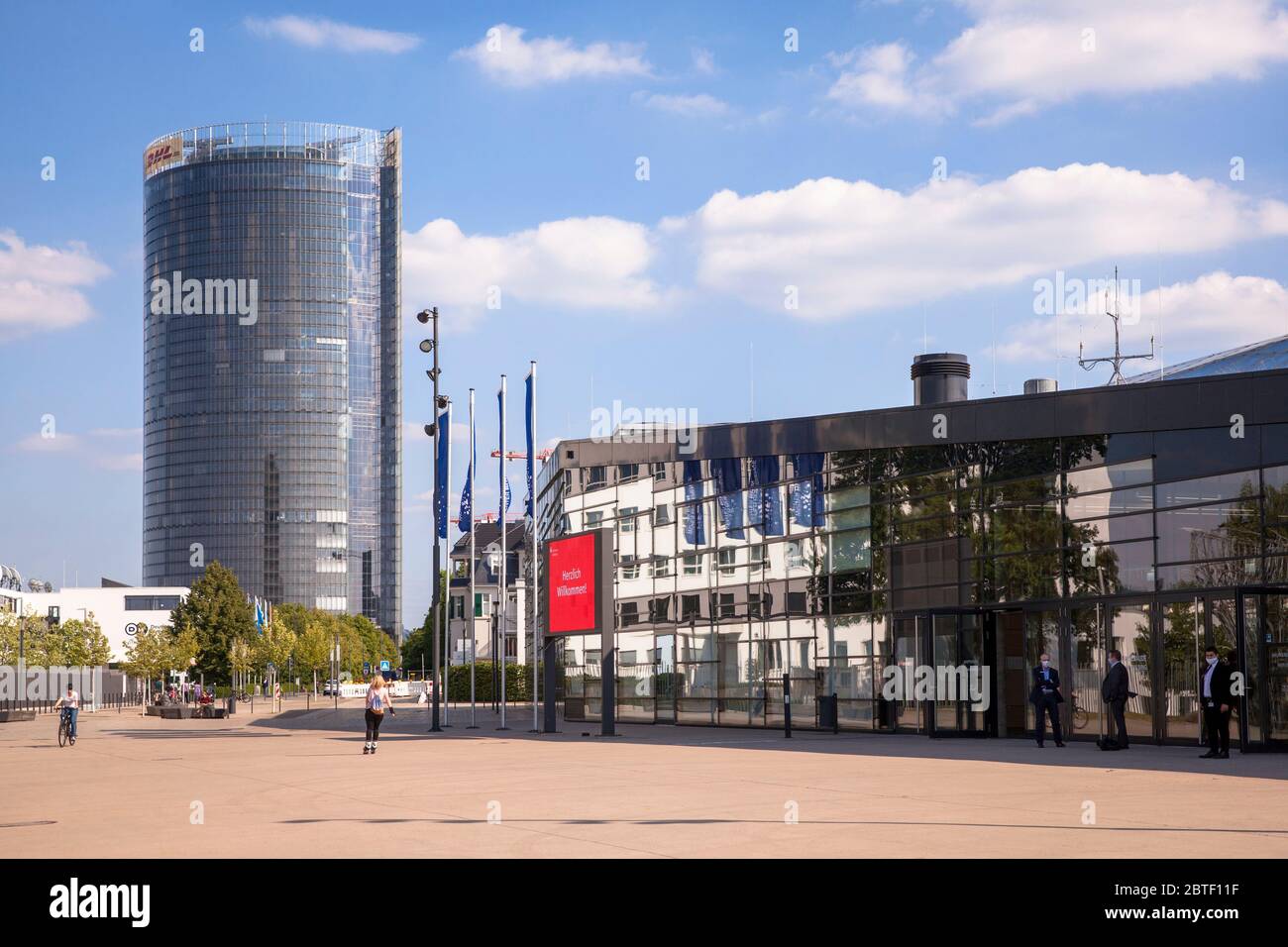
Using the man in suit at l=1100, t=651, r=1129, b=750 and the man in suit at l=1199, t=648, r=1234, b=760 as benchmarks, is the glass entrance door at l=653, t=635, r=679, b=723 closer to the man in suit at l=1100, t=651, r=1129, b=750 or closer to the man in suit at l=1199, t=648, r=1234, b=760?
the man in suit at l=1100, t=651, r=1129, b=750

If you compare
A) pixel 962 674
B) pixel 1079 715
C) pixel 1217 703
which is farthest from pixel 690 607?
pixel 1217 703

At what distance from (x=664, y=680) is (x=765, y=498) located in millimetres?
6929

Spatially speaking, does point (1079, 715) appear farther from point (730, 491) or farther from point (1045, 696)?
point (730, 491)

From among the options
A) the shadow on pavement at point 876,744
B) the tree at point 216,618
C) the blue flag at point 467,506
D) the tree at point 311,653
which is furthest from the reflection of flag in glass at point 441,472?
the tree at point 311,653

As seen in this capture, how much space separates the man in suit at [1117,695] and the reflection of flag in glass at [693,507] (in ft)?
48.5

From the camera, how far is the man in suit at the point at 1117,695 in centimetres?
2484

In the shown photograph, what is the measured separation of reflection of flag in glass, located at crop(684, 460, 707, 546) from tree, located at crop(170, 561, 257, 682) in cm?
6981

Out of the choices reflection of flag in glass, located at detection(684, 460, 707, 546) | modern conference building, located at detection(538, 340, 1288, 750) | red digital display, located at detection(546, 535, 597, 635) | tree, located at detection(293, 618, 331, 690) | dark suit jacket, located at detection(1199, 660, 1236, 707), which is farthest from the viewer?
tree, located at detection(293, 618, 331, 690)

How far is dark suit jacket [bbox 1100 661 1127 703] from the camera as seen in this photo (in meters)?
24.8

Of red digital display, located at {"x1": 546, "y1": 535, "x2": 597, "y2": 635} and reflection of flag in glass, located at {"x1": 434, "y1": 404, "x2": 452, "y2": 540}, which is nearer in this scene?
red digital display, located at {"x1": 546, "y1": 535, "x2": 597, "y2": 635}

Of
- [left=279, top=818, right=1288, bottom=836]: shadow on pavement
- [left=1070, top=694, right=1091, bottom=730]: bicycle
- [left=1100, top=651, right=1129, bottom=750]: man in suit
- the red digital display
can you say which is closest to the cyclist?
the red digital display

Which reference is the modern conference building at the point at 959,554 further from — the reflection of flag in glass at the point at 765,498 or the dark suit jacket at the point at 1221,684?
the dark suit jacket at the point at 1221,684
